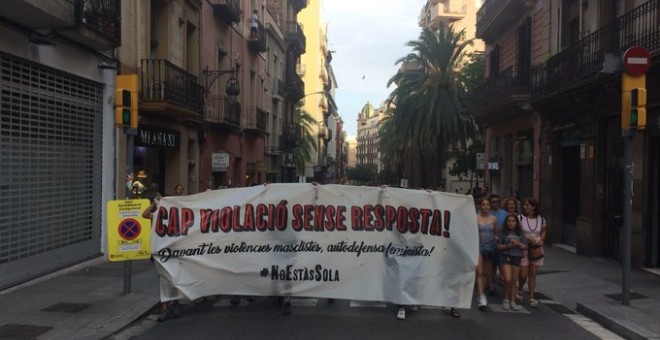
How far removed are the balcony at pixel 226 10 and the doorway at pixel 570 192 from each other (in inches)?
522

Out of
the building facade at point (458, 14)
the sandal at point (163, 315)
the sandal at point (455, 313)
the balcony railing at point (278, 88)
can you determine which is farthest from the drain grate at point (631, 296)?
the building facade at point (458, 14)

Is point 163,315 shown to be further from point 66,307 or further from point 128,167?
point 128,167

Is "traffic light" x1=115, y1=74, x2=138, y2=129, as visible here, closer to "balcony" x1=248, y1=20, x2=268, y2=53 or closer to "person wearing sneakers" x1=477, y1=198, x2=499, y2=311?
"person wearing sneakers" x1=477, y1=198, x2=499, y2=311

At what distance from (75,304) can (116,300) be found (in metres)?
0.56

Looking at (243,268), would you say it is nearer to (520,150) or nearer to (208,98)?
(208,98)

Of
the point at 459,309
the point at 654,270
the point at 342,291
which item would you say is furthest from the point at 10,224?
the point at 654,270

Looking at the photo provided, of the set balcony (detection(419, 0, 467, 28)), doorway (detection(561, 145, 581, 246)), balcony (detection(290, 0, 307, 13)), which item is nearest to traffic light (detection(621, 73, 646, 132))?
doorway (detection(561, 145, 581, 246))

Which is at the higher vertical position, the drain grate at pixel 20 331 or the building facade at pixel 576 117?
the building facade at pixel 576 117

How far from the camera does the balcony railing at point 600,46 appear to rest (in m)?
12.2

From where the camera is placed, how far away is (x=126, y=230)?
9266 millimetres

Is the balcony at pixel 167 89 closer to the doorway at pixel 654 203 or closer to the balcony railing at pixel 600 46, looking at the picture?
the balcony railing at pixel 600 46

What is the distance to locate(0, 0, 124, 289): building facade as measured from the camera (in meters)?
9.69

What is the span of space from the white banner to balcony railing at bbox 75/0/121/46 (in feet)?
15.5

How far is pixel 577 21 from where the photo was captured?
17.5m
